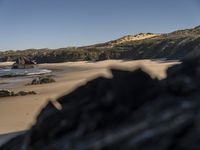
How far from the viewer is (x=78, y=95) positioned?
7.59m

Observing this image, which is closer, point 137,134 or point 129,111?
point 137,134

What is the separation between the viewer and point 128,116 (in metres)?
6.23

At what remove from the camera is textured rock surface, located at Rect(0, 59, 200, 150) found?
5.64 m

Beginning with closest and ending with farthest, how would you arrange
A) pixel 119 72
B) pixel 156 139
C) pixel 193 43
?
pixel 156 139
pixel 119 72
pixel 193 43

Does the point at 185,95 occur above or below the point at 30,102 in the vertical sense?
above

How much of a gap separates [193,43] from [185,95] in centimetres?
5226

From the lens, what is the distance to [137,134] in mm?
5699

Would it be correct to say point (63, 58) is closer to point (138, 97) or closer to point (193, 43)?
point (193, 43)

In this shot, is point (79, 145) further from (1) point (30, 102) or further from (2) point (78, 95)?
(1) point (30, 102)

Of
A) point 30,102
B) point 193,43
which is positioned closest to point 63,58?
point 193,43

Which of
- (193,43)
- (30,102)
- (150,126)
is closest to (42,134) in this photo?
(150,126)

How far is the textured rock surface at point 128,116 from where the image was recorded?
564cm

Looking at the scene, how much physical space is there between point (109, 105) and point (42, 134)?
153cm

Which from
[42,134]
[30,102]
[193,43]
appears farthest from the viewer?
[193,43]
